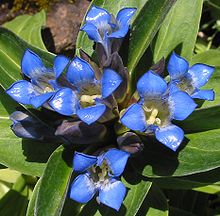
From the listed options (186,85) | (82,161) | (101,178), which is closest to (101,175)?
(101,178)

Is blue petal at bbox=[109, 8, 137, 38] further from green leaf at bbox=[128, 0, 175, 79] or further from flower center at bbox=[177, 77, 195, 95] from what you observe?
flower center at bbox=[177, 77, 195, 95]

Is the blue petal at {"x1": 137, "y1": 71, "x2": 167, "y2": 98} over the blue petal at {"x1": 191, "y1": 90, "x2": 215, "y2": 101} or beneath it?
over

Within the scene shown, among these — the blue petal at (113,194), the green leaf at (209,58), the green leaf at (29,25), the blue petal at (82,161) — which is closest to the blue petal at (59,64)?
the blue petal at (82,161)

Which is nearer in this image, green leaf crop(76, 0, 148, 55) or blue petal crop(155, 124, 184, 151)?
blue petal crop(155, 124, 184, 151)

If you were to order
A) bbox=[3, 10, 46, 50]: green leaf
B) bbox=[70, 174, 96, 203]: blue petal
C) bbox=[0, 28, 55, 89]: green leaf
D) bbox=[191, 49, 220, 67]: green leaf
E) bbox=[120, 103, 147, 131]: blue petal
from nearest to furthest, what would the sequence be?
bbox=[120, 103, 147, 131]: blue petal
bbox=[70, 174, 96, 203]: blue petal
bbox=[0, 28, 55, 89]: green leaf
bbox=[191, 49, 220, 67]: green leaf
bbox=[3, 10, 46, 50]: green leaf

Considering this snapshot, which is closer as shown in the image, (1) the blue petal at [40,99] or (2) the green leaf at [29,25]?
(1) the blue petal at [40,99]

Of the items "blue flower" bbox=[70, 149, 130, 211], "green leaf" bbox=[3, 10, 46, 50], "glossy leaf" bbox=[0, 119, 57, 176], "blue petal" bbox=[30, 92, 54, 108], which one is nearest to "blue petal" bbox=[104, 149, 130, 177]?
"blue flower" bbox=[70, 149, 130, 211]

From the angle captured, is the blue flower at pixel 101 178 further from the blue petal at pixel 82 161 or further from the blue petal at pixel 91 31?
the blue petal at pixel 91 31
